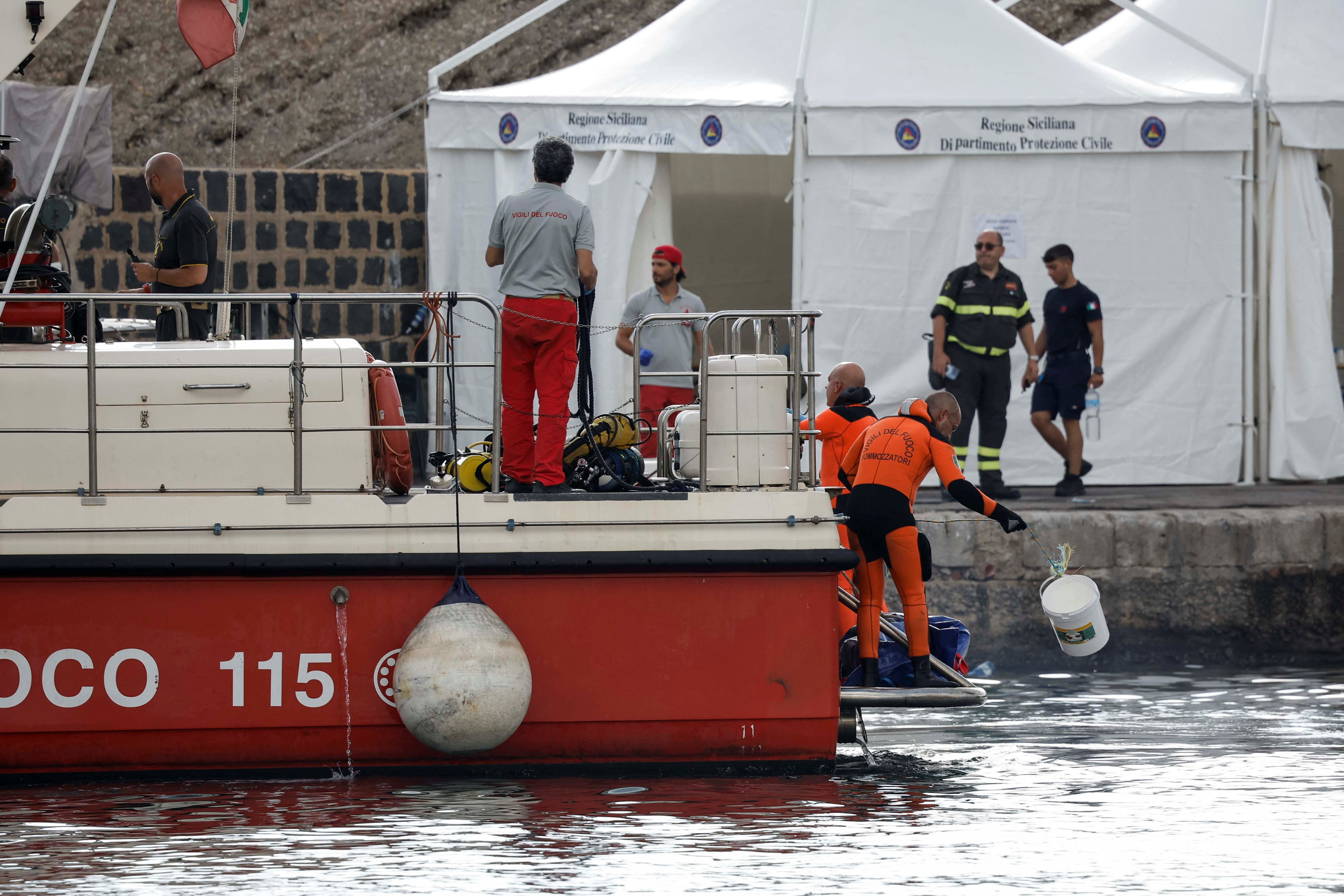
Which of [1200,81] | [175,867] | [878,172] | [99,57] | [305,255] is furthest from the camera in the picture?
[99,57]

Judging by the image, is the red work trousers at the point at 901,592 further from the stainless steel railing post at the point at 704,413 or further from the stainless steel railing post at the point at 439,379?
the stainless steel railing post at the point at 439,379

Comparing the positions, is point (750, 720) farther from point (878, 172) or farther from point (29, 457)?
point (878, 172)

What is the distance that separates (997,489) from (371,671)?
5.34m

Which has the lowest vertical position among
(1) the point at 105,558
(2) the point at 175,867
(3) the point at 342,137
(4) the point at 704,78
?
(2) the point at 175,867

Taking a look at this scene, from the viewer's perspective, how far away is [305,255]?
42.7 feet

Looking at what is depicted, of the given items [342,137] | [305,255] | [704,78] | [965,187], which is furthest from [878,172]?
[342,137]

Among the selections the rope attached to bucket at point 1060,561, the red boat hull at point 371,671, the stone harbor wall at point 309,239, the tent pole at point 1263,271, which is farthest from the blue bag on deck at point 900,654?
the stone harbor wall at point 309,239

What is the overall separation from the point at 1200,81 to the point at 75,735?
8918 millimetres

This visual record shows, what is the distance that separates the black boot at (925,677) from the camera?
649cm

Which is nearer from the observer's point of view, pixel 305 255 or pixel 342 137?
pixel 305 255

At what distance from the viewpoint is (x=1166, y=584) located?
951 cm

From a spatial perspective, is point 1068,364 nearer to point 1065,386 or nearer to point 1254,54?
point 1065,386

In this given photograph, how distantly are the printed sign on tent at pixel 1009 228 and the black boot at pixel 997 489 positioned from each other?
171 cm

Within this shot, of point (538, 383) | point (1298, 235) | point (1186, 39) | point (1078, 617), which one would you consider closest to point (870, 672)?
point (1078, 617)
